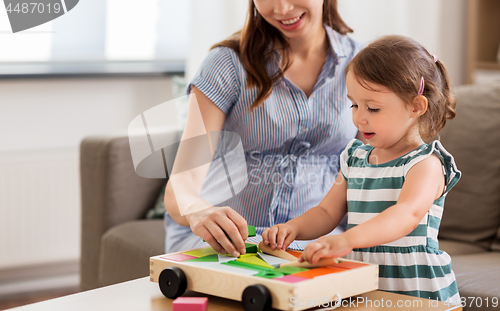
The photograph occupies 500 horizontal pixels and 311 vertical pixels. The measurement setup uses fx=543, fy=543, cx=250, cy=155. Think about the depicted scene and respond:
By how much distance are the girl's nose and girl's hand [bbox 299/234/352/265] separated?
21.5 inches

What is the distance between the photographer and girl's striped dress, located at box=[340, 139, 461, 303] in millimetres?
893

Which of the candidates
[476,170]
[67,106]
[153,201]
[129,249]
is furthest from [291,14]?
[67,106]

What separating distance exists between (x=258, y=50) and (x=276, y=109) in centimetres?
14

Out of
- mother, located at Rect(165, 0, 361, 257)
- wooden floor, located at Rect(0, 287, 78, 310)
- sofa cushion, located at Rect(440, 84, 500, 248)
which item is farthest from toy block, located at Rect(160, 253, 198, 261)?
wooden floor, located at Rect(0, 287, 78, 310)

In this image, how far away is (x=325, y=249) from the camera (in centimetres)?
72

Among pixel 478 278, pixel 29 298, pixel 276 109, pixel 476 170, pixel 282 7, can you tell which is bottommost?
pixel 29 298

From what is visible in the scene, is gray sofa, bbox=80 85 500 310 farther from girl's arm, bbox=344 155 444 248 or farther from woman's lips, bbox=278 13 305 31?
woman's lips, bbox=278 13 305 31

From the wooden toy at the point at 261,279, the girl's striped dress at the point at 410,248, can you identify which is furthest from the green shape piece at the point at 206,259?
the girl's striped dress at the point at 410,248

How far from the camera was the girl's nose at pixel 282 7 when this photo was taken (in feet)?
3.61

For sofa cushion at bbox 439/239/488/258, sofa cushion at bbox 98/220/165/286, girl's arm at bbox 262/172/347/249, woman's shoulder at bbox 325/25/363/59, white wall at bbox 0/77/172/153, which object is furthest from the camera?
white wall at bbox 0/77/172/153

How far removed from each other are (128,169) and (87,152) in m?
0.15

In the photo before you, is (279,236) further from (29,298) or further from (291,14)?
(29,298)

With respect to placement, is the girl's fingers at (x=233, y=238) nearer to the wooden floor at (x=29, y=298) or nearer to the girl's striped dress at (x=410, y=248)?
the girl's striped dress at (x=410, y=248)

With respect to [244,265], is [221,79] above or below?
above
